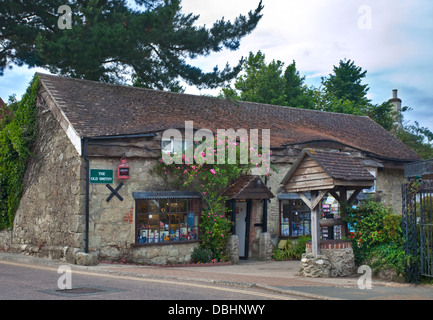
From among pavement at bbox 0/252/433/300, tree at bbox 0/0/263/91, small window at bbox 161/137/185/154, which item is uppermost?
tree at bbox 0/0/263/91

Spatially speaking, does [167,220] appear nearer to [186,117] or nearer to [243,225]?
[243,225]

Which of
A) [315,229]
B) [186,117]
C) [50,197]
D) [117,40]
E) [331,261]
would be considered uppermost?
[117,40]

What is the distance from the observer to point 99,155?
13.6m

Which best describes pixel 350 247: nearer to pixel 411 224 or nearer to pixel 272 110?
pixel 411 224

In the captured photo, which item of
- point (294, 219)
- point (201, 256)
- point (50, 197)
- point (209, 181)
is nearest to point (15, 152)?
point (50, 197)

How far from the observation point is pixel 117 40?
18.5 meters

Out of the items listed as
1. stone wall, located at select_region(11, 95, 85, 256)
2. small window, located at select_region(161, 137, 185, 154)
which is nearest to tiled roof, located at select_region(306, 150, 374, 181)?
small window, located at select_region(161, 137, 185, 154)

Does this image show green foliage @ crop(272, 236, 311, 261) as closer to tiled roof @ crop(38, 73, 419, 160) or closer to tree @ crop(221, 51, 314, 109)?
tiled roof @ crop(38, 73, 419, 160)

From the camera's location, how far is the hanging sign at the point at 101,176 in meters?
13.5

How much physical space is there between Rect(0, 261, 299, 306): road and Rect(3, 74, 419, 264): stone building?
2.41 meters

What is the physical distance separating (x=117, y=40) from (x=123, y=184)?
7.03 meters

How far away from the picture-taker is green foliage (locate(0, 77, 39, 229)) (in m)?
16.7
